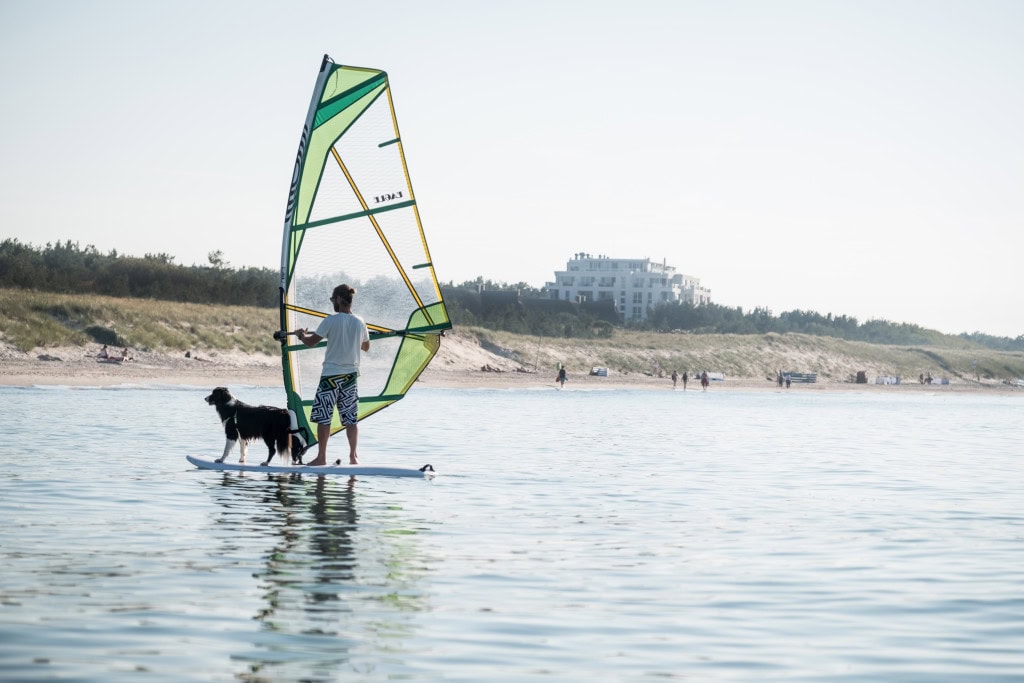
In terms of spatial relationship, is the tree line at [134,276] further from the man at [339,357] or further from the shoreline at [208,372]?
the man at [339,357]

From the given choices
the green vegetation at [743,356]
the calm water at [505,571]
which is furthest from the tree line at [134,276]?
the calm water at [505,571]

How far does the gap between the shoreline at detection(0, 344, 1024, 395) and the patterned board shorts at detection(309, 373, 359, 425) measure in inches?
826

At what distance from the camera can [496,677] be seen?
16.7 ft

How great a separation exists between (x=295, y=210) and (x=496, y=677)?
805 cm

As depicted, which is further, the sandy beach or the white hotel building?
the white hotel building

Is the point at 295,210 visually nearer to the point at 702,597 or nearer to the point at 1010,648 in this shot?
the point at 702,597

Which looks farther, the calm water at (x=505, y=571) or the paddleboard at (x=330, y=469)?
the paddleboard at (x=330, y=469)

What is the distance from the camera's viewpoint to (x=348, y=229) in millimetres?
12578

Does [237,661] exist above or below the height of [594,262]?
below

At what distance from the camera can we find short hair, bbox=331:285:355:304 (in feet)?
38.0

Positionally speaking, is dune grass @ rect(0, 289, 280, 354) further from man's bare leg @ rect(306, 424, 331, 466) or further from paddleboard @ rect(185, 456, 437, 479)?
man's bare leg @ rect(306, 424, 331, 466)

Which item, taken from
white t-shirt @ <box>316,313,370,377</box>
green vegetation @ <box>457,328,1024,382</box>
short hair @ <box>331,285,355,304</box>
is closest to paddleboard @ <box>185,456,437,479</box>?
white t-shirt @ <box>316,313,370,377</box>

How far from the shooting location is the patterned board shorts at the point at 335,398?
38.6ft

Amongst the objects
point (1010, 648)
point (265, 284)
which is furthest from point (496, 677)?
point (265, 284)
